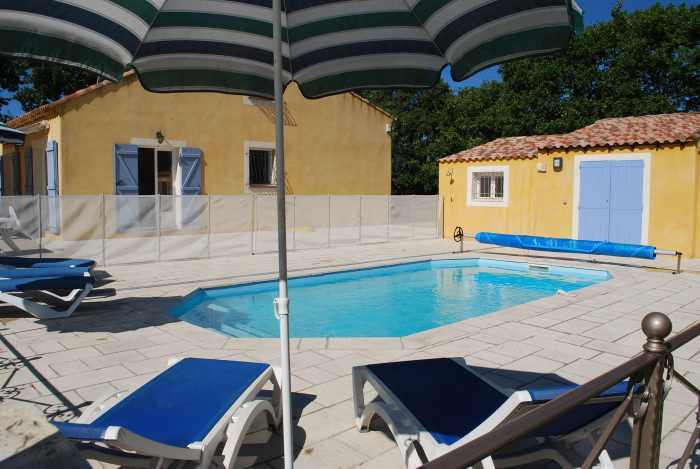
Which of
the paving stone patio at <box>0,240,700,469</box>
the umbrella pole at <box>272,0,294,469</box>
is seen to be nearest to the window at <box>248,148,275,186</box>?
the paving stone patio at <box>0,240,700,469</box>

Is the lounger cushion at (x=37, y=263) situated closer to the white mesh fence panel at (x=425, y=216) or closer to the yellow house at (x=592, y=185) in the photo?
the white mesh fence panel at (x=425, y=216)

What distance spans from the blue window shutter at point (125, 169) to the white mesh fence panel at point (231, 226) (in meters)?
3.53

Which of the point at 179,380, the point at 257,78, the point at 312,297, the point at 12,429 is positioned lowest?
the point at 312,297

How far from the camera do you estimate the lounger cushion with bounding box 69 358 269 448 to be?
2619 mm

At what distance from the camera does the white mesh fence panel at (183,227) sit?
11500 millimetres

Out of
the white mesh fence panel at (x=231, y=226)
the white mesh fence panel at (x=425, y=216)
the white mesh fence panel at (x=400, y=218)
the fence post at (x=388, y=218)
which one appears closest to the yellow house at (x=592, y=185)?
the white mesh fence panel at (x=425, y=216)

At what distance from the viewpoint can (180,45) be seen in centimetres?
331

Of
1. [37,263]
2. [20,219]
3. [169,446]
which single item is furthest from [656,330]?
[20,219]

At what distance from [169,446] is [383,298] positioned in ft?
25.1

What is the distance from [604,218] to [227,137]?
430 inches

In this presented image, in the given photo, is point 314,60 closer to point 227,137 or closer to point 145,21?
point 145,21

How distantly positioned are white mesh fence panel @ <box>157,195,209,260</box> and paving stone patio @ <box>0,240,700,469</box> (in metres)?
2.82

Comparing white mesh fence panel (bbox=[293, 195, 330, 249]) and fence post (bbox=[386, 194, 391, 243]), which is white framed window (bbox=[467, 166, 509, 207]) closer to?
fence post (bbox=[386, 194, 391, 243])

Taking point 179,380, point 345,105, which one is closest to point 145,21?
point 179,380
